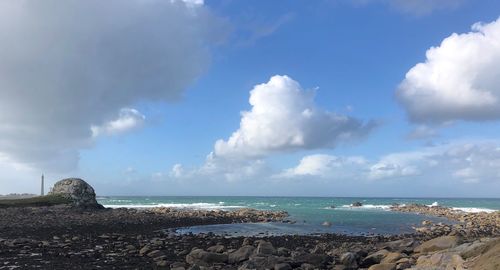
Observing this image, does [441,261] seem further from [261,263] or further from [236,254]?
[236,254]

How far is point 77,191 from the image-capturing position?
60250 millimetres

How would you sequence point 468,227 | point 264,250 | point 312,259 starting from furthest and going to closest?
point 468,227 < point 264,250 < point 312,259

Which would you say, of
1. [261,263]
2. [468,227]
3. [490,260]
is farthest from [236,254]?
[468,227]

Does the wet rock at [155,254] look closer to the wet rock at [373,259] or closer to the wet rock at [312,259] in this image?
the wet rock at [312,259]

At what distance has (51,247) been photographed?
81.9 ft

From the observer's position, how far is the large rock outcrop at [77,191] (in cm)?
5941

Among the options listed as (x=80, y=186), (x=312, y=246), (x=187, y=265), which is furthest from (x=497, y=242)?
(x=80, y=186)

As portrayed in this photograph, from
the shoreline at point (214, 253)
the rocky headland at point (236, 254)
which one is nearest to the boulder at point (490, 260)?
the rocky headland at point (236, 254)

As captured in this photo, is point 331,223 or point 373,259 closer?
point 373,259

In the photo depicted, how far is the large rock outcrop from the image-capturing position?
59406 millimetres

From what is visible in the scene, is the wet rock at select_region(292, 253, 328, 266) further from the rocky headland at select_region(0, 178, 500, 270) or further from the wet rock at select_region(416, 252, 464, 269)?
the wet rock at select_region(416, 252, 464, 269)

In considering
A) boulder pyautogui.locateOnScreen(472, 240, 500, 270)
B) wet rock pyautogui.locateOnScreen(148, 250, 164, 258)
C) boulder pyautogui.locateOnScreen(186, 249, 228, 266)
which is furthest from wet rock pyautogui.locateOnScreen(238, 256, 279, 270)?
boulder pyautogui.locateOnScreen(472, 240, 500, 270)

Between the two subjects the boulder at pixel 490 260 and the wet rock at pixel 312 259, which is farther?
the wet rock at pixel 312 259

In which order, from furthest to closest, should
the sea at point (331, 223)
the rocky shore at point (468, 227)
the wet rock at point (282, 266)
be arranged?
the sea at point (331, 223), the rocky shore at point (468, 227), the wet rock at point (282, 266)
